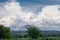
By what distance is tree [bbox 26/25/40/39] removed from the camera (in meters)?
1.64

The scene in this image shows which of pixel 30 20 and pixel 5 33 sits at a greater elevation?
pixel 30 20

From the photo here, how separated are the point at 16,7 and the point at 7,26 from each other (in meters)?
0.28

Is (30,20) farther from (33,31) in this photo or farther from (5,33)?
(5,33)

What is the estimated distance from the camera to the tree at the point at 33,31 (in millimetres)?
1637

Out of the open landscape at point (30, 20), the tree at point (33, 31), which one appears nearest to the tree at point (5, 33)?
the open landscape at point (30, 20)

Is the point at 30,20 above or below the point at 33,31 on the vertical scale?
above

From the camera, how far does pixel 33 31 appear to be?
1625mm

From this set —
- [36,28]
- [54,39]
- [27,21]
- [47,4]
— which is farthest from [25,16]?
[54,39]

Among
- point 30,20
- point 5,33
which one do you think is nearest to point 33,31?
point 30,20

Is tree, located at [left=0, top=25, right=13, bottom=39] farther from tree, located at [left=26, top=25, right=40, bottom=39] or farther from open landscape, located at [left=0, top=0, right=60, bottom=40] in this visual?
tree, located at [left=26, top=25, right=40, bottom=39]

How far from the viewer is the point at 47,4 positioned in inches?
67.3

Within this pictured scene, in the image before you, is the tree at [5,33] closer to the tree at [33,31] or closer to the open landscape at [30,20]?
the open landscape at [30,20]

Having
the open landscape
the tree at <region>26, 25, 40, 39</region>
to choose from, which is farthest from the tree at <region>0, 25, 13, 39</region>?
the tree at <region>26, 25, 40, 39</region>

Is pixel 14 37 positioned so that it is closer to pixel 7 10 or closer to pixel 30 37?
pixel 30 37
